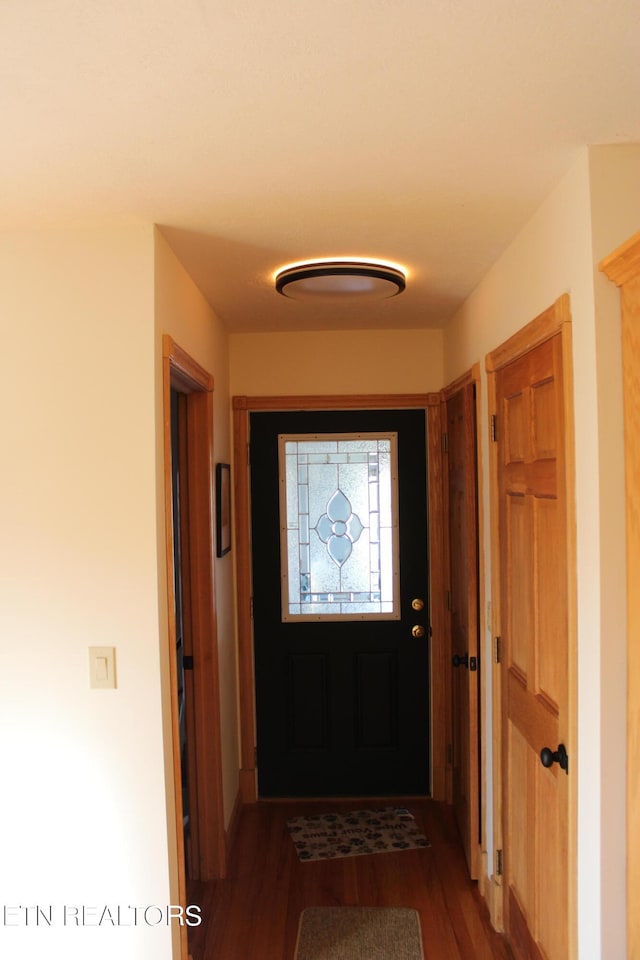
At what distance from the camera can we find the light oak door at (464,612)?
2852 millimetres

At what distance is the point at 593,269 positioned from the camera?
157 cm

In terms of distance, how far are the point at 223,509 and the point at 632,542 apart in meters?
2.08

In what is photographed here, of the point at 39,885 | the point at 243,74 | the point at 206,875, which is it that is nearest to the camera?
the point at 243,74

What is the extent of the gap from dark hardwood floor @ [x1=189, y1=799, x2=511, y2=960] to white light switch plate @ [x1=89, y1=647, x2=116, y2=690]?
3.86 feet

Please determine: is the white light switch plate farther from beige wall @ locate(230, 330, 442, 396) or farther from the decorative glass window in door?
beige wall @ locate(230, 330, 442, 396)

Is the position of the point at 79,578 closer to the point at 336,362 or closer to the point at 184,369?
the point at 184,369

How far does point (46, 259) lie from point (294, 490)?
1881mm

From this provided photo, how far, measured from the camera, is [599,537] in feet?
5.08

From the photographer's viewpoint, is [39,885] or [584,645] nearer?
[584,645]

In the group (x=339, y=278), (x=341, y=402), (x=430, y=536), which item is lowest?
(x=430, y=536)

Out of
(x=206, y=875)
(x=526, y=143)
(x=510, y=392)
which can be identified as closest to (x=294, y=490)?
(x=510, y=392)

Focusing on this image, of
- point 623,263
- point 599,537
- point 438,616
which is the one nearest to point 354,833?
point 438,616

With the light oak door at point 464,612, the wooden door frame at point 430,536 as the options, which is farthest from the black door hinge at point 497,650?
the wooden door frame at point 430,536

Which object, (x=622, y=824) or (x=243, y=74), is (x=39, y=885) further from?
(x=243, y=74)
